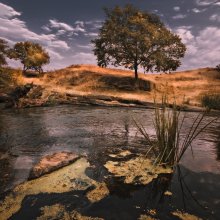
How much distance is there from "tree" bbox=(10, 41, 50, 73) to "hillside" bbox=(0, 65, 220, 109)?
4.63 metres

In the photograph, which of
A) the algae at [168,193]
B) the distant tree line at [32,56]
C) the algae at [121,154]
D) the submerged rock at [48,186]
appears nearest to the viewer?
the submerged rock at [48,186]

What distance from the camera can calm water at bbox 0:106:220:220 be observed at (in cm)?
436

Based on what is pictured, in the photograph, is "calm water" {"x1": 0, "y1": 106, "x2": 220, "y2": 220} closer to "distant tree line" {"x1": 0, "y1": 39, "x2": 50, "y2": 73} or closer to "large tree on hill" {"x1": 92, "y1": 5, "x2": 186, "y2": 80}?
"large tree on hill" {"x1": 92, "y1": 5, "x2": 186, "y2": 80}

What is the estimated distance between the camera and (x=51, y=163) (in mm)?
5988

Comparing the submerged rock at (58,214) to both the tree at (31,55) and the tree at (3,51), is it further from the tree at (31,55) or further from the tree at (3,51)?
the tree at (31,55)

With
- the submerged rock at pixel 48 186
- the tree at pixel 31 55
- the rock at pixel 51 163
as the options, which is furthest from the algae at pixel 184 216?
the tree at pixel 31 55

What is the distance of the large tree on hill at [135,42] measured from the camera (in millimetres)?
30094

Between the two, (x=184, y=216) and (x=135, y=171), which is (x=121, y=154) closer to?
(x=135, y=171)

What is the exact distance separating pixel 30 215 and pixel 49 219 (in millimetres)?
341

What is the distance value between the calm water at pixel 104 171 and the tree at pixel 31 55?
107ft

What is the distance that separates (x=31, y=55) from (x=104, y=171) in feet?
134

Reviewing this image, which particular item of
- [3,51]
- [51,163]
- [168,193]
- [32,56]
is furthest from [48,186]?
[32,56]

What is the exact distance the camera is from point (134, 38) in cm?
3022

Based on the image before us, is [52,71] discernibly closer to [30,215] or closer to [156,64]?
[156,64]
